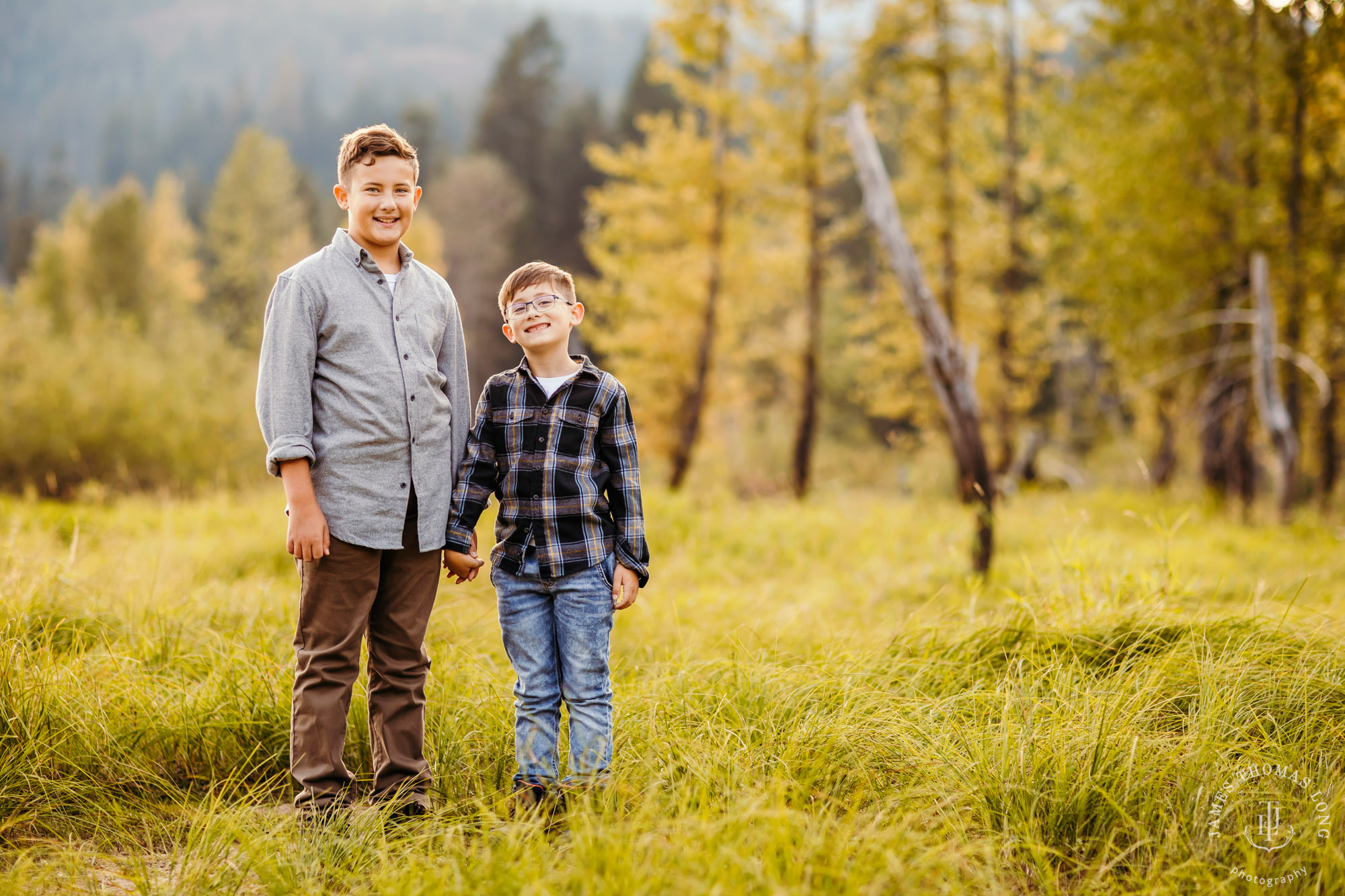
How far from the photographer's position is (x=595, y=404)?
8.00 ft

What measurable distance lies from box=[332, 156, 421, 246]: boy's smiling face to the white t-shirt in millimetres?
619

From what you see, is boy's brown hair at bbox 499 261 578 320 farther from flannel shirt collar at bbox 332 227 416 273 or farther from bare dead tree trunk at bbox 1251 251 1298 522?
bare dead tree trunk at bbox 1251 251 1298 522

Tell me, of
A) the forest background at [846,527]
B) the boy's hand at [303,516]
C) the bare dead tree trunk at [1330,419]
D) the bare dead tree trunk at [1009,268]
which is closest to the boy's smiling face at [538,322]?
the boy's hand at [303,516]

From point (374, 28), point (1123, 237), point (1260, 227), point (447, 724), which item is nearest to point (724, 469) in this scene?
point (1123, 237)

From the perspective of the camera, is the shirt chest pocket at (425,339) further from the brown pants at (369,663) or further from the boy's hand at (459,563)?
the boy's hand at (459,563)

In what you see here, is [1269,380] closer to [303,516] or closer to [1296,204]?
[1296,204]

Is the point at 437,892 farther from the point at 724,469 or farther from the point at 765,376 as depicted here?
the point at 765,376

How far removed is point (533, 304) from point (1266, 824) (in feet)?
8.10

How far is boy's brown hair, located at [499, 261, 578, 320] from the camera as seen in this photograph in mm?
2453

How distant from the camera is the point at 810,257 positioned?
42.6ft

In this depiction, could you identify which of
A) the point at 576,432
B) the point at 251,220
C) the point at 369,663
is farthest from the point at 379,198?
the point at 251,220

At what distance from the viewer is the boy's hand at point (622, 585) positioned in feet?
7.84

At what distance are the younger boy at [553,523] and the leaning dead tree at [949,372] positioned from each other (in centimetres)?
371

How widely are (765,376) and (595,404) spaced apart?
27454 mm
